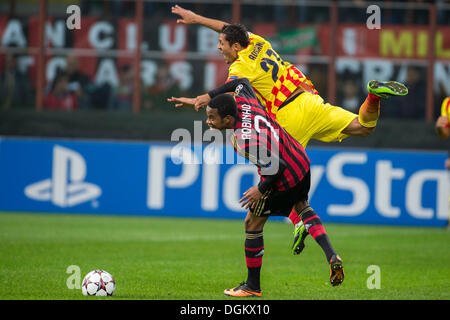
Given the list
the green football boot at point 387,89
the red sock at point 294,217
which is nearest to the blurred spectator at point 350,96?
the green football boot at point 387,89

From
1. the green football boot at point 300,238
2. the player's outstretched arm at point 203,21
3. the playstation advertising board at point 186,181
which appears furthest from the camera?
the playstation advertising board at point 186,181

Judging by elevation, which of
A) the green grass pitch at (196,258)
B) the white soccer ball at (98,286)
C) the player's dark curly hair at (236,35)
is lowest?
the green grass pitch at (196,258)

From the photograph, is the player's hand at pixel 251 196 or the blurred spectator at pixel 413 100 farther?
the blurred spectator at pixel 413 100

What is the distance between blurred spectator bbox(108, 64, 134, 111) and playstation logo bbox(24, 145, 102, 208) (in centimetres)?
213

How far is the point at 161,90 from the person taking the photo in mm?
17406

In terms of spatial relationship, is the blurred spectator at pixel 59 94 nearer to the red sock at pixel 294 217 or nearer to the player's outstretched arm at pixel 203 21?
the player's outstretched arm at pixel 203 21

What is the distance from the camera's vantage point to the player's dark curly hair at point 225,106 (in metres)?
6.68

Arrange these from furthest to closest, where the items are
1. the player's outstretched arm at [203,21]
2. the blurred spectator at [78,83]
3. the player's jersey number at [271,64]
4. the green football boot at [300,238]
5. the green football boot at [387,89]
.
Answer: the blurred spectator at [78,83]
the player's outstretched arm at [203,21]
the player's jersey number at [271,64]
the green football boot at [387,89]
the green football boot at [300,238]

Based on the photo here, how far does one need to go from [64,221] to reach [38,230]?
5.59 feet

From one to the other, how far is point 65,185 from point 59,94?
268 centimetres

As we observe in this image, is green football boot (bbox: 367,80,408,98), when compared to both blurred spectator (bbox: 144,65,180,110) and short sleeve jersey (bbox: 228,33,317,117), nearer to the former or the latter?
short sleeve jersey (bbox: 228,33,317,117)

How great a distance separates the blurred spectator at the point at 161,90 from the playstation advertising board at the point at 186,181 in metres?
1.90
